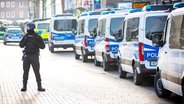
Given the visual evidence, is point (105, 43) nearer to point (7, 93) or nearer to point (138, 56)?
point (138, 56)

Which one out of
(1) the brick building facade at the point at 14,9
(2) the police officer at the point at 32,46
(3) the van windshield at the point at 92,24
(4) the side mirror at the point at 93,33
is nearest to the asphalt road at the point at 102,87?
(2) the police officer at the point at 32,46

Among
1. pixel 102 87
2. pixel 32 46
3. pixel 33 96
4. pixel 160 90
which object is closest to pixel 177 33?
pixel 160 90

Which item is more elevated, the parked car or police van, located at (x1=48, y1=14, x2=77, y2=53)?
police van, located at (x1=48, y1=14, x2=77, y2=53)

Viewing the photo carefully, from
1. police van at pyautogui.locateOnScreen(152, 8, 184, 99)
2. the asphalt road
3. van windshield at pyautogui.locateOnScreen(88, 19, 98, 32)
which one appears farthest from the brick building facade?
police van at pyautogui.locateOnScreen(152, 8, 184, 99)

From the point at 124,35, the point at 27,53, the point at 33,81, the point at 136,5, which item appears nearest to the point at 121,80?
the point at 124,35

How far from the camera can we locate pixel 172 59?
36.9 ft

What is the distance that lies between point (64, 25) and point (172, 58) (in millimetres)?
22731

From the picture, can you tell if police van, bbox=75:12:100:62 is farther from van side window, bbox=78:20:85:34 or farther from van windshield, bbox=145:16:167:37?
van windshield, bbox=145:16:167:37

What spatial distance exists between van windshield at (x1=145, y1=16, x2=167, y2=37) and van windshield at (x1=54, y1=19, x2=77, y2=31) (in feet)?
63.0

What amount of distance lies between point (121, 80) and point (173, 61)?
19.1 feet

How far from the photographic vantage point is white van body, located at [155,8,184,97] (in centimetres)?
1062

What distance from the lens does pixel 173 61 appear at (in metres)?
11.1

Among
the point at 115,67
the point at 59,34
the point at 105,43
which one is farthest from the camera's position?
the point at 59,34

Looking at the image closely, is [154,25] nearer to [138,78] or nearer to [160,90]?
[138,78]
